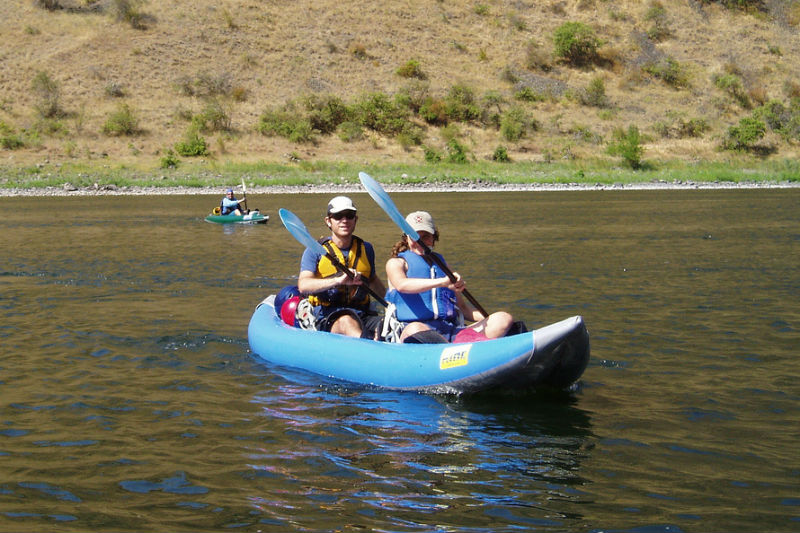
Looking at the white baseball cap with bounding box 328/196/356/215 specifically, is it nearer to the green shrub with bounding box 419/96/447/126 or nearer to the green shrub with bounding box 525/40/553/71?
the green shrub with bounding box 419/96/447/126

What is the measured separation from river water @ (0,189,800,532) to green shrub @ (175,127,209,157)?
26013mm

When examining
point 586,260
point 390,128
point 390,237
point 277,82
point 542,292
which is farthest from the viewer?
point 277,82

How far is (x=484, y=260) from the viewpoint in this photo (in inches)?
535

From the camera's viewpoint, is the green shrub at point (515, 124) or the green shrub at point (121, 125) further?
the green shrub at point (515, 124)

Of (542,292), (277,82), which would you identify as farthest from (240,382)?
(277,82)

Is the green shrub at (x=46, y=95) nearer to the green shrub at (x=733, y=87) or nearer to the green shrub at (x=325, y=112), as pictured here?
the green shrub at (x=325, y=112)

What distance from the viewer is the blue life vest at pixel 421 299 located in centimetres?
625

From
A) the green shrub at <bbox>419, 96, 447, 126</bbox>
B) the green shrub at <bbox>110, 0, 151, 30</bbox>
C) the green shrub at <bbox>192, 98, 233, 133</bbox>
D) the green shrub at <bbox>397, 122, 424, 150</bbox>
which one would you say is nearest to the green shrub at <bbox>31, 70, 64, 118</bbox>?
the green shrub at <bbox>192, 98, 233, 133</bbox>

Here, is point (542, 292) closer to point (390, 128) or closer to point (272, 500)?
point (272, 500)

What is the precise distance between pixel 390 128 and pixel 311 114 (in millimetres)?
3752

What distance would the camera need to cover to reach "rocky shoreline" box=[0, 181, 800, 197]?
107 ft

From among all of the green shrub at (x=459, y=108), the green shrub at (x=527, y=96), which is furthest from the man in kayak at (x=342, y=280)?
the green shrub at (x=527, y=96)

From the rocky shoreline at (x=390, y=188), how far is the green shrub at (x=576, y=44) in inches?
779

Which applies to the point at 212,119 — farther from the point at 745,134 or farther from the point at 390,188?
the point at 745,134
